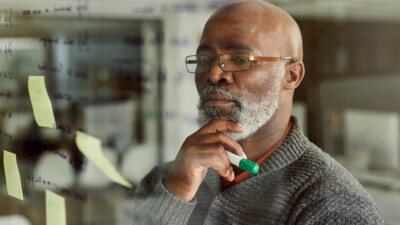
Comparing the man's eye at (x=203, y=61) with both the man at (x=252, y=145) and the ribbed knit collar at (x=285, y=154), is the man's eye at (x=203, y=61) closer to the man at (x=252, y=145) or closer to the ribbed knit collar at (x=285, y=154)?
the man at (x=252, y=145)

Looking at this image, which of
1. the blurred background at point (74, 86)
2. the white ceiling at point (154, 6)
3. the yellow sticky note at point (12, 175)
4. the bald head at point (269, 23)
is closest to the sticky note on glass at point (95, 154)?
the blurred background at point (74, 86)

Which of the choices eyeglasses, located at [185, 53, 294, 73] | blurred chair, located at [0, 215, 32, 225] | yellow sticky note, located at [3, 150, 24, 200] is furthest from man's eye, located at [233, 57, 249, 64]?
blurred chair, located at [0, 215, 32, 225]

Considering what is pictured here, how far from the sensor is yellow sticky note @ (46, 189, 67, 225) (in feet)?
2.81

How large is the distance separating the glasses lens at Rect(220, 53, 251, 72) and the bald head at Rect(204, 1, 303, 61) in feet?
0.10

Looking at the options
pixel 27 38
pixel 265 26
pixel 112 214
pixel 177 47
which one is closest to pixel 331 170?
pixel 265 26

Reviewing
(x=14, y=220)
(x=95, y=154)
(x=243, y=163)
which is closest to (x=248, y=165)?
(x=243, y=163)

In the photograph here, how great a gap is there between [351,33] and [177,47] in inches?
82.9

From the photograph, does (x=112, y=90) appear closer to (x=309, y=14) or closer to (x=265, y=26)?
(x=309, y=14)

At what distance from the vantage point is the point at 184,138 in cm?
70

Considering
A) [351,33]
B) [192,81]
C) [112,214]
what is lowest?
[112,214]

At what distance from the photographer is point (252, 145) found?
64cm

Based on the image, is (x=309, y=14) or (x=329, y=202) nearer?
(x=329, y=202)

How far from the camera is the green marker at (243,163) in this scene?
0.62m

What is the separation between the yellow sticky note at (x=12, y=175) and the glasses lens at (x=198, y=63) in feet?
1.27
